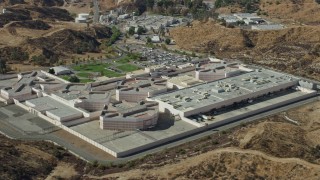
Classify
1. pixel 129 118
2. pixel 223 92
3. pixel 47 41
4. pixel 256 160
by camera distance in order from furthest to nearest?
1. pixel 47 41
2. pixel 223 92
3. pixel 129 118
4. pixel 256 160

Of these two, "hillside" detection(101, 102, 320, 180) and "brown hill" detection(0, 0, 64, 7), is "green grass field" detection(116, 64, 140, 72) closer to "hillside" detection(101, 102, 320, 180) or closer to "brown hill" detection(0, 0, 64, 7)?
"hillside" detection(101, 102, 320, 180)

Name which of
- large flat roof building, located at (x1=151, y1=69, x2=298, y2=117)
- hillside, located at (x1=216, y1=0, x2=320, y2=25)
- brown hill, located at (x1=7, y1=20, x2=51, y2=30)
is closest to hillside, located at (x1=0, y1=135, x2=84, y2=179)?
large flat roof building, located at (x1=151, y1=69, x2=298, y2=117)

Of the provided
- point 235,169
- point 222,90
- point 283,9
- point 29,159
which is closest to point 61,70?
point 222,90

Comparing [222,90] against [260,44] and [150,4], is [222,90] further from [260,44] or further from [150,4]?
[150,4]

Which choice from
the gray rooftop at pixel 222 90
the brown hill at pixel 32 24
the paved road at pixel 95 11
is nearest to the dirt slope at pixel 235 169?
the gray rooftop at pixel 222 90

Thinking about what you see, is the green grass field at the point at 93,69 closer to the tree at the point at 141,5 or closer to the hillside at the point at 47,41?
the hillside at the point at 47,41

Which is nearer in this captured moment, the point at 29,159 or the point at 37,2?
the point at 29,159

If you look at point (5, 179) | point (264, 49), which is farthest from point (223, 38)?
point (5, 179)
